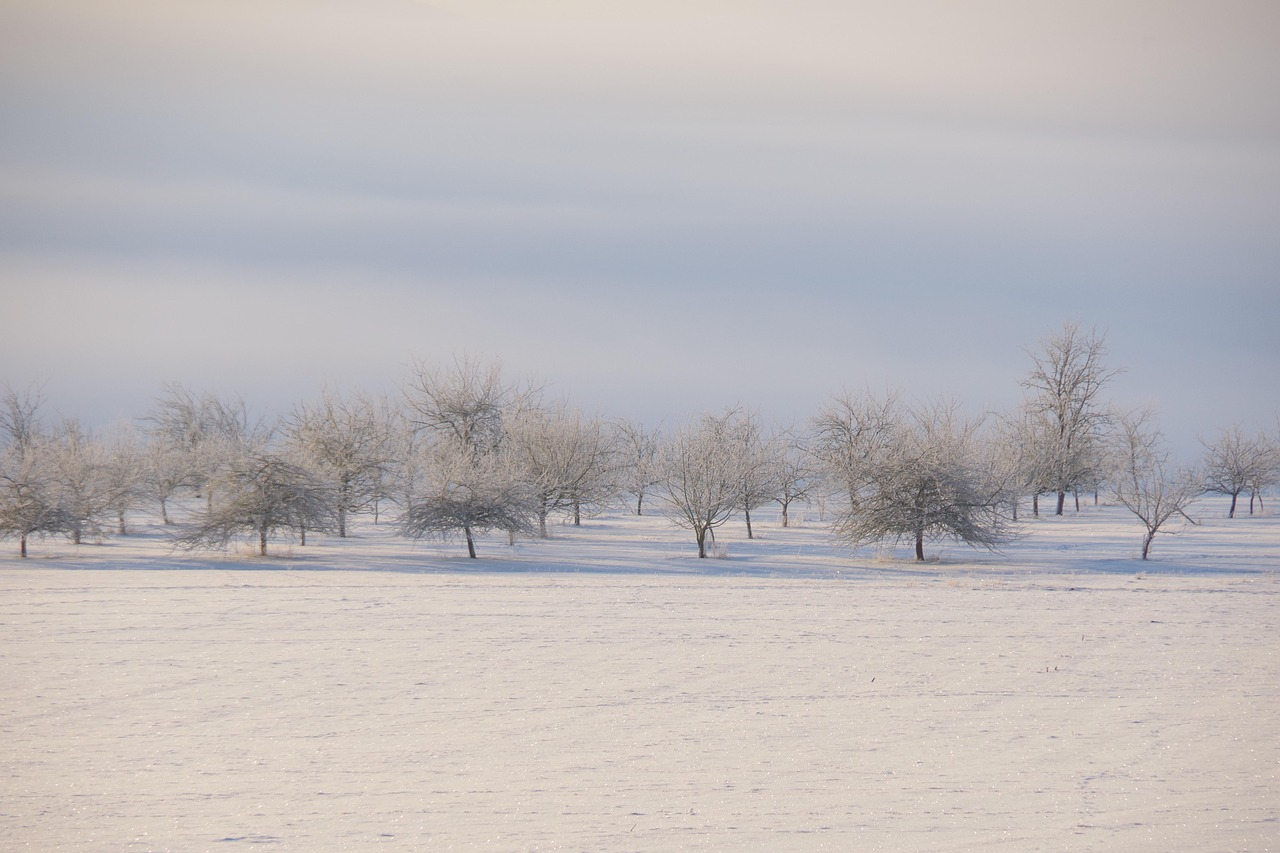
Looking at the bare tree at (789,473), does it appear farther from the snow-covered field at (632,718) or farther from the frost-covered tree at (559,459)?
the snow-covered field at (632,718)

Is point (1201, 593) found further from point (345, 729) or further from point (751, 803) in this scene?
point (345, 729)

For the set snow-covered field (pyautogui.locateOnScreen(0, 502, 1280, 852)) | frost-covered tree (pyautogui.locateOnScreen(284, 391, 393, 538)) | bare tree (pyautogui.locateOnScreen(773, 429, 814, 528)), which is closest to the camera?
snow-covered field (pyautogui.locateOnScreen(0, 502, 1280, 852))

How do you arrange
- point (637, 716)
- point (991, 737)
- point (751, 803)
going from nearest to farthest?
point (751, 803), point (991, 737), point (637, 716)

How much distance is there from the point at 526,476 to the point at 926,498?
1363cm

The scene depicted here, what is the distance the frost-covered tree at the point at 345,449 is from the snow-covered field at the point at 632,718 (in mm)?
13662

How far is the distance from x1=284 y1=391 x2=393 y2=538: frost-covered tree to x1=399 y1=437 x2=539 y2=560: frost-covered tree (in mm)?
4474

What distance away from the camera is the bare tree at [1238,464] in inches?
2030

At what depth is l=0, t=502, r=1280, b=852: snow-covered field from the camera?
6.84 metres

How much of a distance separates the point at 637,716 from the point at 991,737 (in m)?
3.46

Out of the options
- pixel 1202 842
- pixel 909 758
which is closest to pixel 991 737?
pixel 909 758

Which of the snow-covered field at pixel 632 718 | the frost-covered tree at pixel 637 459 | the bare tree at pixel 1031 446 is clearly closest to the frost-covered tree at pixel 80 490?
the snow-covered field at pixel 632 718

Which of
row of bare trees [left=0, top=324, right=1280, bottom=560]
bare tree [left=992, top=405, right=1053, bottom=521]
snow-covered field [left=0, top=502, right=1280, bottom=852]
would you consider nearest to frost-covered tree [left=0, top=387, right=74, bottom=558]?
row of bare trees [left=0, top=324, right=1280, bottom=560]

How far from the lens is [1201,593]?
19234 millimetres

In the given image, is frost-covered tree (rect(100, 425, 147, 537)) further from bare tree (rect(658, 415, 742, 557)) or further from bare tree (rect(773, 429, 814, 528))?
bare tree (rect(773, 429, 814, 528))
